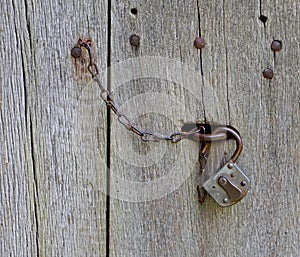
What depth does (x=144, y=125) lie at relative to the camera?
3.40 feet

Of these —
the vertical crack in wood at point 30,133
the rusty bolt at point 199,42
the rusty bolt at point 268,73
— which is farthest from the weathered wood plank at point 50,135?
the rusty bolt at point 268,73

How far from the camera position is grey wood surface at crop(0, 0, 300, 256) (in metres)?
1.00

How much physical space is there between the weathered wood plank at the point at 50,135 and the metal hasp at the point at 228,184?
0.24 m

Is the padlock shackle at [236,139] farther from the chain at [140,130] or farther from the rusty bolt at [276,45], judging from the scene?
the rusty bolt at [276,45]

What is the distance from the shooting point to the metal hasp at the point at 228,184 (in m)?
1.02

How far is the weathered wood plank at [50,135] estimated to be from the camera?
101cm

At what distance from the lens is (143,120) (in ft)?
3.40

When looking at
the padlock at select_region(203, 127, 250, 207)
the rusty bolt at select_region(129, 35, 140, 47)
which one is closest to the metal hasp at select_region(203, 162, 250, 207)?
the padlock at select_region(203, 127, 250, 207)

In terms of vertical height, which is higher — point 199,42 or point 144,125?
point 199,42

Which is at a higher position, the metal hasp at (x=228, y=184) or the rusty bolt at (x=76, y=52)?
the rusty bolt at (x=76, y=52)

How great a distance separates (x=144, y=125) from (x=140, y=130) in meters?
0.01

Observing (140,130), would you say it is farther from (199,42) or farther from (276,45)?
(276,45)

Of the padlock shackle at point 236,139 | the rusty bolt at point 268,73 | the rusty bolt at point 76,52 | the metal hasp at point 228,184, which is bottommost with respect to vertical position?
the metal hasp at point 228,184

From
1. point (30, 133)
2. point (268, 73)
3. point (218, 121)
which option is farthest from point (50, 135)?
point (268, 73)
